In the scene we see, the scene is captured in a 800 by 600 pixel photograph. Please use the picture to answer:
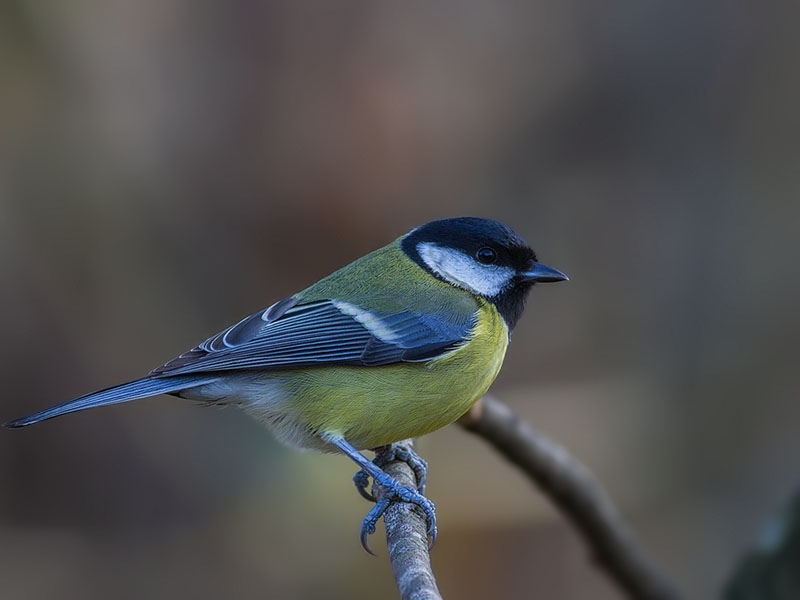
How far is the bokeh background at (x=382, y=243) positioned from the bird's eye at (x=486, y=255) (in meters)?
2.12

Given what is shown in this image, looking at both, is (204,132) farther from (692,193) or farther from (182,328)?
(692,193)

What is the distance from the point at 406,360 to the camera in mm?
2844

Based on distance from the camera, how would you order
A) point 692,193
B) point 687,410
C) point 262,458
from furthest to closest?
1. point 692,193
2. point 687,410
3. point 262,458

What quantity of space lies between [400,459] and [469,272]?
685 millimetres

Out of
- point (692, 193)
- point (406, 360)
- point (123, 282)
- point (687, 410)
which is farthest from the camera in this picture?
point (692, 193)

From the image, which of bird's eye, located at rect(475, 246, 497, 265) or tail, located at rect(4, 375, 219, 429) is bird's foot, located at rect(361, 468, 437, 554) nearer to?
tail, located at rect(4, 375, 219, 429)

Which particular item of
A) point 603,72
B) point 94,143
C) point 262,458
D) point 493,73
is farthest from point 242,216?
point 603,72

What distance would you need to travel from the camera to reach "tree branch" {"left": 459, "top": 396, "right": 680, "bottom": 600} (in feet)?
9.97

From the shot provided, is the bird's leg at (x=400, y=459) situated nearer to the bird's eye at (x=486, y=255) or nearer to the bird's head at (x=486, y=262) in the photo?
the bird's head at (x=486, y=262)

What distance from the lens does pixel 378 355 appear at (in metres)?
2.86

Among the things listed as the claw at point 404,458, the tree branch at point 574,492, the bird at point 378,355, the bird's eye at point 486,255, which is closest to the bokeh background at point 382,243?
the tree branch at point 574,492

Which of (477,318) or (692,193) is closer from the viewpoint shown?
(477,318)

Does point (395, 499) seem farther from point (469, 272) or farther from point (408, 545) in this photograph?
point (469, 272)

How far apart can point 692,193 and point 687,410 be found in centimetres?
154
